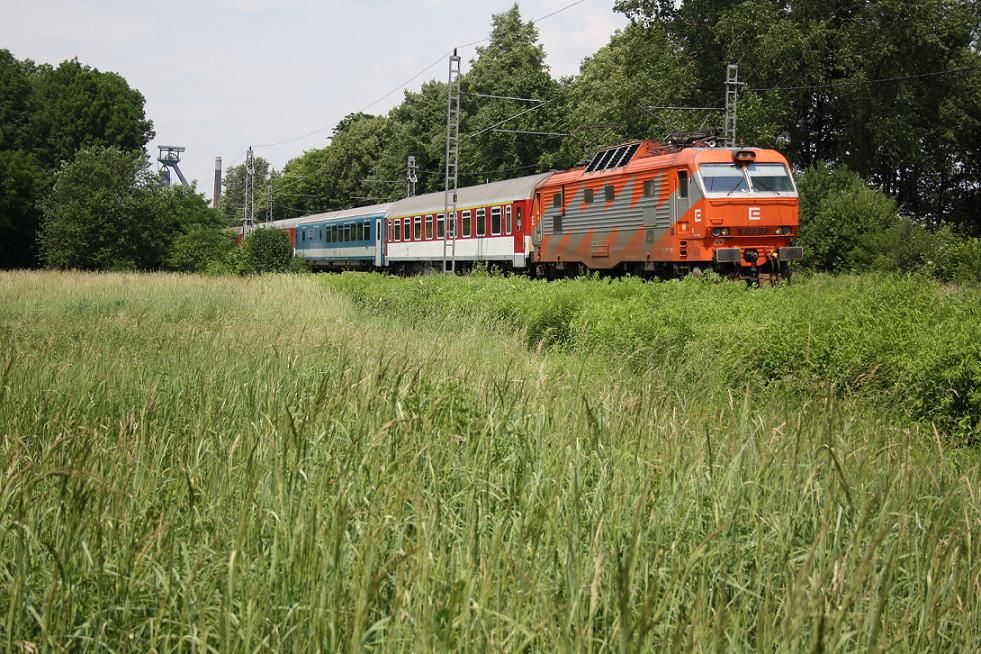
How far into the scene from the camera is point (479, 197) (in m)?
30.4

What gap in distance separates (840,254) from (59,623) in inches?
1081

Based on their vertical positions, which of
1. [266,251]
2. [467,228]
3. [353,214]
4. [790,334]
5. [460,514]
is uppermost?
[353,214]

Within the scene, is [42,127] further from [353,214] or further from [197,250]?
[197,250]

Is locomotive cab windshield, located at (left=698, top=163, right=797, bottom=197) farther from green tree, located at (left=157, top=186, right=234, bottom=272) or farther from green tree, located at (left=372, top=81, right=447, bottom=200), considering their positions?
green tree, located at (left=372, top=81, right=447, bottom=200)

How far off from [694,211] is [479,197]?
1266cm

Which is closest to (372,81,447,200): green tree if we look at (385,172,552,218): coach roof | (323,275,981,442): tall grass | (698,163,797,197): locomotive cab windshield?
(385,172,552,218): coach roof

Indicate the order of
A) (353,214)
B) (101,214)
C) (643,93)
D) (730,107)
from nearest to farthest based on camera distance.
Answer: (730,107) → (101,214) → (643,93) → (353,214)

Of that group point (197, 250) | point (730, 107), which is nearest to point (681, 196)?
point (730, 107)

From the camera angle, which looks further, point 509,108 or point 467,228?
point 509,108

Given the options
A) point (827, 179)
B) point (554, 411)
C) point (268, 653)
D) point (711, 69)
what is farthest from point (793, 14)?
point (268, 653)

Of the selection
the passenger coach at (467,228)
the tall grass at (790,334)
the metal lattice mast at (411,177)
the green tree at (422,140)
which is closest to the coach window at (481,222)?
the passenger coach at (467,228)

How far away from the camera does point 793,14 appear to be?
113 ft

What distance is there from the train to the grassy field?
481 inches

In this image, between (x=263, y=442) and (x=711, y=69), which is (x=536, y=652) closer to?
(x=263, y=442)
